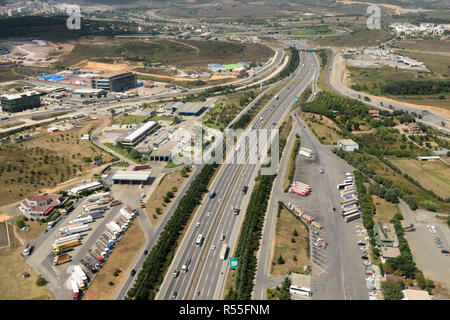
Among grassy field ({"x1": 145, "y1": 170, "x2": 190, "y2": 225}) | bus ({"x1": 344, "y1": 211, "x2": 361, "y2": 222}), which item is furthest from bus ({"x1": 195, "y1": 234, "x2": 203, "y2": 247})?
bus ({"x1": 344, "y1": 211, "x2": 361, "y2": 222})

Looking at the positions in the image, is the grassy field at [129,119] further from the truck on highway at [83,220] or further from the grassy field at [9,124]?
the truck on highway at [83,220]

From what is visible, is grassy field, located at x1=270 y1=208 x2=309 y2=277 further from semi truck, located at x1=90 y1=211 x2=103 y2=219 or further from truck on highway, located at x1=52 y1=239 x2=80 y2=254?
semi truck, located at x1=90 y1=211 x2=103 y2=219

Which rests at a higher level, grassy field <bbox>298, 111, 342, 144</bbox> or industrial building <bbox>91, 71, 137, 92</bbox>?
industrial building <bbox>91, 71, 137, 92</bbox>

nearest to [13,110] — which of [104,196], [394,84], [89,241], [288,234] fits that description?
[104,196]

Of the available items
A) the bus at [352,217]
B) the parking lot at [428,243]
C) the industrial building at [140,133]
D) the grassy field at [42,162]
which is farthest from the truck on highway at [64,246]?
the parking lot at [428,243]

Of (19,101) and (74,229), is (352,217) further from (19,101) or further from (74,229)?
(19,101)
